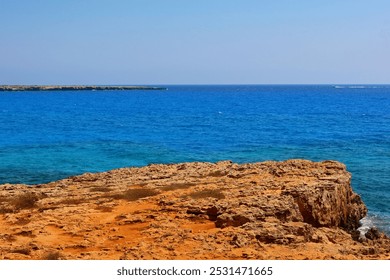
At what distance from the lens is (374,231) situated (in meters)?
19.4

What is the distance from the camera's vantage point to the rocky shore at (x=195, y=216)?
13.4 meters

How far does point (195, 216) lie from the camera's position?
54.9 feet

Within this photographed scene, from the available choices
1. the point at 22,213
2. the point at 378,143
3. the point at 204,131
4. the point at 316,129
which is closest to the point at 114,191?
the point at 22,213

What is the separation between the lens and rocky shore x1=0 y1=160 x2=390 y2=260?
1343cm

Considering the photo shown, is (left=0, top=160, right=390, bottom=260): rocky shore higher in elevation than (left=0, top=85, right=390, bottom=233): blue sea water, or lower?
higher

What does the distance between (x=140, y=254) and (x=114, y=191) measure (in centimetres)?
822

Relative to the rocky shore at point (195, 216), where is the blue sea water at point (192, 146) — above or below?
below

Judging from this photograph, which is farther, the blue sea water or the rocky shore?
the blue sea water

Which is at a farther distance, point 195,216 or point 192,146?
point 192,146

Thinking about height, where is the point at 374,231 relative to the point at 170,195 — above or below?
below

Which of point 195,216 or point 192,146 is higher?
point 195,216

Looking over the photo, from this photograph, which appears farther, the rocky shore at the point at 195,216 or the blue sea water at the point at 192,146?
the blue sea water at the point at 192,146

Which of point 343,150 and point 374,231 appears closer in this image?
point 374,231

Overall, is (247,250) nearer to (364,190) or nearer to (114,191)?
(114,191)
